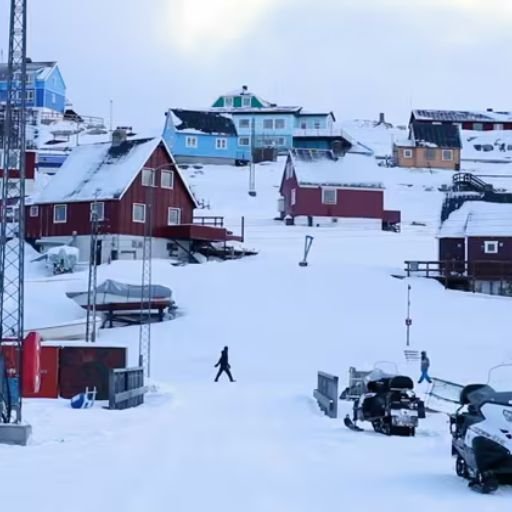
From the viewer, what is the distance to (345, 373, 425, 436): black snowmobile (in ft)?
66.5

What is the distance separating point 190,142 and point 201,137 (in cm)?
131

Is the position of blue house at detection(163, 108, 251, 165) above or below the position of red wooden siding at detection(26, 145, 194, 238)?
above

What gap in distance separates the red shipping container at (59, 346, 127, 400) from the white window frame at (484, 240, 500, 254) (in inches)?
1389

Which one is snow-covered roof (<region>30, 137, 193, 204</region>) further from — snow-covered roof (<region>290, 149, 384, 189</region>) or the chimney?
snow-covered roof (<region>290, 149, 384, 189</region>)

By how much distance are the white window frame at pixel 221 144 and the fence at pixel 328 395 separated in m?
82.8

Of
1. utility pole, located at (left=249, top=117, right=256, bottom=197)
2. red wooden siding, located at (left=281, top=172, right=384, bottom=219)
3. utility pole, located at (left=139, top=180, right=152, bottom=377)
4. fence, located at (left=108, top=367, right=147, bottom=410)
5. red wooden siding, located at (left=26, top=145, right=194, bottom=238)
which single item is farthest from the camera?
utility pole, located at (left=249, top=117, right=256, bottom=197)

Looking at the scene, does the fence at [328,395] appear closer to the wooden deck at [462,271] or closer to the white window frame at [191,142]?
the wooden deck at [462,271]

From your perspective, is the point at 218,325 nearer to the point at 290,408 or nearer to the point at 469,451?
the point at 290,408

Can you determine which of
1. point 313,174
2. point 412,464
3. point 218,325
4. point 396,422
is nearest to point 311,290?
point 218,325

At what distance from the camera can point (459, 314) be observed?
170ft

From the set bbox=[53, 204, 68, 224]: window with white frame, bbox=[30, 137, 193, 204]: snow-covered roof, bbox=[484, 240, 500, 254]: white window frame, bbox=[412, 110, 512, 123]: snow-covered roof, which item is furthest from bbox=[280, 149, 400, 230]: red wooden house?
bbox=[412, 110, 512, 123]: snow-covered roof

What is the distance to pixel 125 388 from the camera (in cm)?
2636

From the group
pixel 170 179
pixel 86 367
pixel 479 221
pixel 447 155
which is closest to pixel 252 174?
pixel 447 155

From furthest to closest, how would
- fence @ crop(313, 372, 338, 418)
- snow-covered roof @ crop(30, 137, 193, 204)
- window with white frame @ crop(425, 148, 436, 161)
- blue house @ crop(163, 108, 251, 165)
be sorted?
1. window with white frame @ crop(425, 148, 436, 161)
2. blue house @ crop(163, 108, 251, 165)
3. snow-covered roof @ crop(30, 137, 193, 204)
4. fence @ crop(313, 372, 338, 418)
